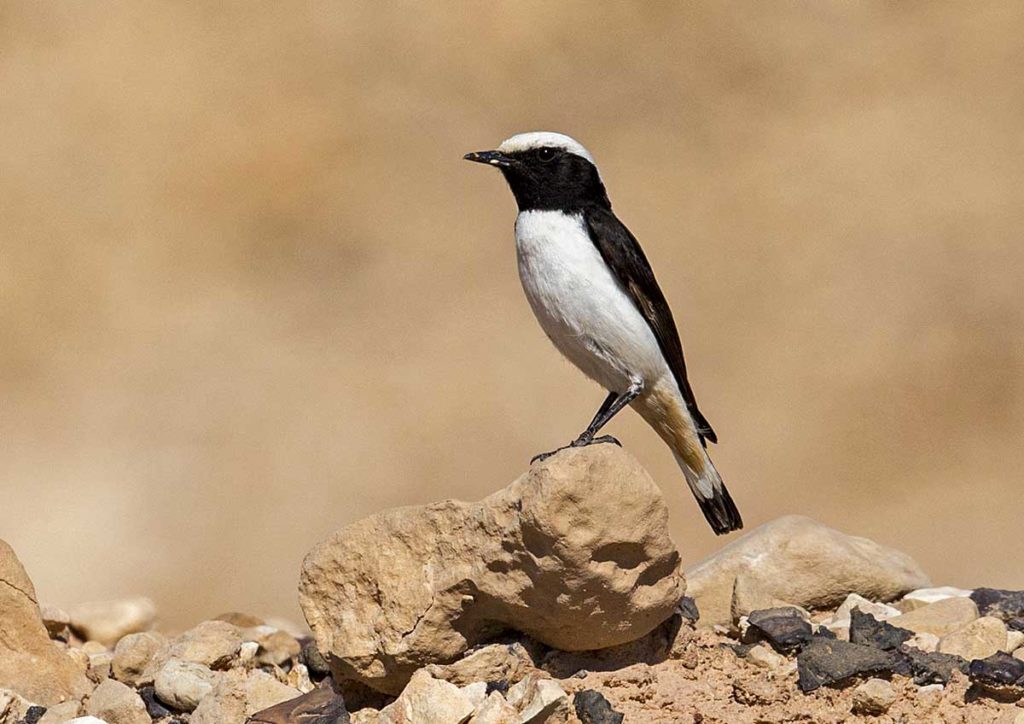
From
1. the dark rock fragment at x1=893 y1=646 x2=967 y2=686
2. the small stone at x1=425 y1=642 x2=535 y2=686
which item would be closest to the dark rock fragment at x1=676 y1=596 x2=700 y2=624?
the small stone at x1=425 y1=642 x2=535 y2=686

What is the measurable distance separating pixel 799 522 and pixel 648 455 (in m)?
10.9

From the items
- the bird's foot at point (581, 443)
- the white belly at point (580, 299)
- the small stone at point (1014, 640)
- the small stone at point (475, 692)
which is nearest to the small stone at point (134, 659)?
the small stone at point (475, 692)

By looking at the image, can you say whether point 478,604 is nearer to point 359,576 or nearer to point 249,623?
point 359,576

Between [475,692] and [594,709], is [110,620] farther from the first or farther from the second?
[594,709]

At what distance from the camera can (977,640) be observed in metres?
5.84

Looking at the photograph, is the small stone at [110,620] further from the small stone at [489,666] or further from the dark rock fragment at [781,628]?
the dark rock fragment at [781,628]

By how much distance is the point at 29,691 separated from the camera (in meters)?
6.19

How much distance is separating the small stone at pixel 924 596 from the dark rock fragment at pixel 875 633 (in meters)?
0.85

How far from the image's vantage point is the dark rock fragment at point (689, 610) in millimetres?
6547

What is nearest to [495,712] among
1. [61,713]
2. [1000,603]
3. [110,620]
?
[61,713]

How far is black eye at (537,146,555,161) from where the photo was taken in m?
7.21

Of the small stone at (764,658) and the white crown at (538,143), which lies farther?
the white crown at (538,143)

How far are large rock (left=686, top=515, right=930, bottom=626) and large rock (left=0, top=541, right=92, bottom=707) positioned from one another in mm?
2858

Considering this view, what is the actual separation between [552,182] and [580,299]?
690 mm
